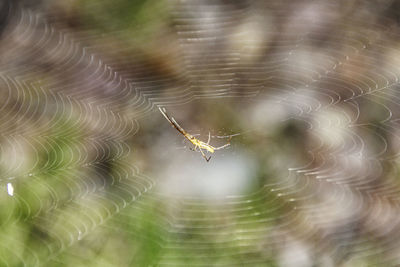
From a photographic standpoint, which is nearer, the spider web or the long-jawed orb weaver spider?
the spider web

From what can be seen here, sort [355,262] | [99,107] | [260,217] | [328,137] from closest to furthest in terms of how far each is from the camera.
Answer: [355,262] → [260,217] → [328,137] → [99,107]

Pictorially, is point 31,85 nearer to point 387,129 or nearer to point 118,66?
point 118,66

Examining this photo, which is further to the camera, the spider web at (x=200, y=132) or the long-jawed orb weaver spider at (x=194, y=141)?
the long-jawed orb weaver spider at (x=194, y=141)

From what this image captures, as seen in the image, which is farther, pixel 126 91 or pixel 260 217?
pixel 126 91

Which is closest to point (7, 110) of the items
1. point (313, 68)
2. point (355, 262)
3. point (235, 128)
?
point (235, 128)

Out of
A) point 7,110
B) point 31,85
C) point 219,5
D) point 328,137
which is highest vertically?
point 219,5

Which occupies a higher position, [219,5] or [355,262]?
[219,5]

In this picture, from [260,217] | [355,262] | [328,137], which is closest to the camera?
[355,262]

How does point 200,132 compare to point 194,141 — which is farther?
point 200,132
